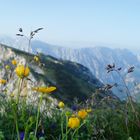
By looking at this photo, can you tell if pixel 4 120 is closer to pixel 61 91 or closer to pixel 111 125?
pixel 111 125

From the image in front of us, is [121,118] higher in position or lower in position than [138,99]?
lower

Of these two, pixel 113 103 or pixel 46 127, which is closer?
pixel 46 127

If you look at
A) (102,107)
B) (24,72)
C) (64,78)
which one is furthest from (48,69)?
(24,72)

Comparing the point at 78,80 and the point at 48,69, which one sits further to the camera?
the point at 78,80

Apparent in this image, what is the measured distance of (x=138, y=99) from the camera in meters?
8.09

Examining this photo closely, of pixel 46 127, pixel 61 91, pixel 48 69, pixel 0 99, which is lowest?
pixel 46 127

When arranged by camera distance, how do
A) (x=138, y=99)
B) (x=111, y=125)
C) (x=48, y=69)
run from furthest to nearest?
(x=48, y=69) < (x=138, y=99) < (x=111, y=125)

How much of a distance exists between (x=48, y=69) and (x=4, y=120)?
214 ft

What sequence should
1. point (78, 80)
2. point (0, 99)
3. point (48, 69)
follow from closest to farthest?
point (0, 99) < point (48, 69) < point (78, 80)

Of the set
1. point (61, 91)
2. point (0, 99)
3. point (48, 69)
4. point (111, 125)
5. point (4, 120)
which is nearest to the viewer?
point (4, 120)

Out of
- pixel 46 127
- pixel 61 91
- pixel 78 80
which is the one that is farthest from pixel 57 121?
pixel 78 80

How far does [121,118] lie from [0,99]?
2.17 meters

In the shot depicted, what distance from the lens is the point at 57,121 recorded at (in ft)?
22.3

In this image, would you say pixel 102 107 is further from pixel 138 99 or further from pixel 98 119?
pixel 98 119
